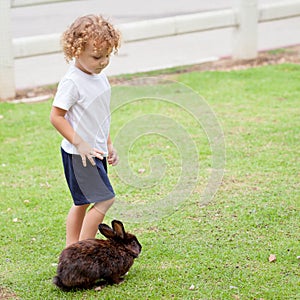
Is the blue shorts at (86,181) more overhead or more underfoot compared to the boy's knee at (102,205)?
more overhead

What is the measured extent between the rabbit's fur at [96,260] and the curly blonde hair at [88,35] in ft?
3.19

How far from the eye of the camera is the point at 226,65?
30.9 ft

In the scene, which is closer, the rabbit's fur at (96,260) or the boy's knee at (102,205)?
the rabbit's fur at (96,260)

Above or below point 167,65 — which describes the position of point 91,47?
above

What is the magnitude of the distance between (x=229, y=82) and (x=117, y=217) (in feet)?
13.0

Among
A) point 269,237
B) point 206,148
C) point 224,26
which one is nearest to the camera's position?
point 269,237

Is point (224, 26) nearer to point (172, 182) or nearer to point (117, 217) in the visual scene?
point (172, 182)

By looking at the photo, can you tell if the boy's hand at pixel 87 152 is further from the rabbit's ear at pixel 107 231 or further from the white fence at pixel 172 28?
the white fence at pixel 172 28

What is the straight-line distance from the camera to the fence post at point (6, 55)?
299 inches

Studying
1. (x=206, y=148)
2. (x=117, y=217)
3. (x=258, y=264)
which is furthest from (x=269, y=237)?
(x=206, y=148)

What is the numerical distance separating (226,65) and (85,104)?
19.1 feet

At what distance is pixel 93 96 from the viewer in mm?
3822

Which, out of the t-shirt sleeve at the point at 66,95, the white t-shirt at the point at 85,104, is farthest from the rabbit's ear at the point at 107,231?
the t-shirt sleeve at the point at 66,95

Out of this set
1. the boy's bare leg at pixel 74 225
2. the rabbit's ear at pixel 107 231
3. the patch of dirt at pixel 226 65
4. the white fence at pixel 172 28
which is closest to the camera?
the rabbit's ear at pixel 107 231
